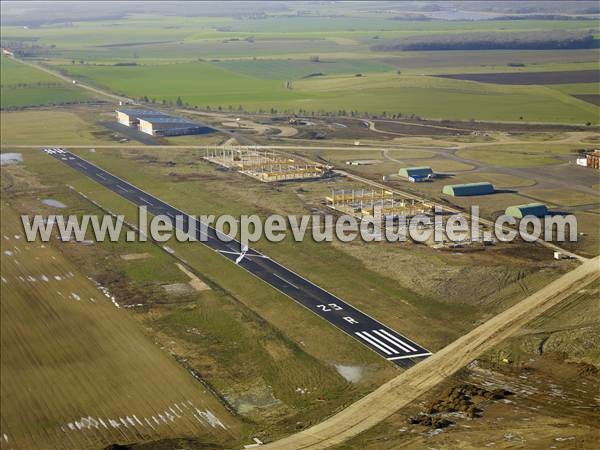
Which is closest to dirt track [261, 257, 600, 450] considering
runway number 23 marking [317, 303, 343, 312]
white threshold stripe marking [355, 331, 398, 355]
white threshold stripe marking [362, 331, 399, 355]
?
white threshold stripe marking [362, 331, 399, 355]

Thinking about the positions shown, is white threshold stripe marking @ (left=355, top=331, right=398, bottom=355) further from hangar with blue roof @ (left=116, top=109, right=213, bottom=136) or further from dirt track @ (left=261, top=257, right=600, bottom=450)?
hangar with blue roof @ (left=116, top=109, right=213, bottom=136)

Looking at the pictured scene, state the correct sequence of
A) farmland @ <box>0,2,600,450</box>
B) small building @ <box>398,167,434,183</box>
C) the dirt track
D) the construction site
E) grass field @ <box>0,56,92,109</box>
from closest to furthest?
the dirt track → farmland @ <box>0,2,600,450</box> → small building @ <box>398,167,434,183</box> → the construction site → grass field @ <box>0,56,92,109</box>

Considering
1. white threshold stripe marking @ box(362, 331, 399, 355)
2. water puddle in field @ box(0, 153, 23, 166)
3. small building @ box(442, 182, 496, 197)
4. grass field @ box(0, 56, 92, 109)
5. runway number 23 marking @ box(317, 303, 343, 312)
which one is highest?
grass field @ box(0, 56, 92, 109)

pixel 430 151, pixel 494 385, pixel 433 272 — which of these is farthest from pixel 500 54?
pixel 494 385

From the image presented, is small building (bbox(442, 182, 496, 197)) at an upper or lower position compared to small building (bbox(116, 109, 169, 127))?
lower

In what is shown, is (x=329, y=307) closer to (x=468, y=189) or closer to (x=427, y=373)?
(x=427, y=373)

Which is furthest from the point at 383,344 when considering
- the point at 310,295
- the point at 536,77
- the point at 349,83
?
the point at 349,83
